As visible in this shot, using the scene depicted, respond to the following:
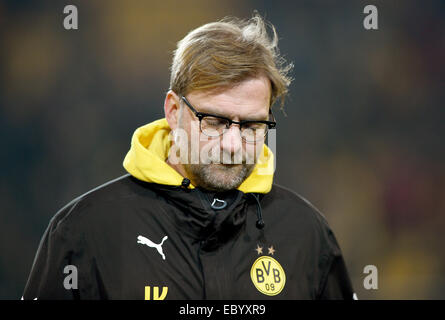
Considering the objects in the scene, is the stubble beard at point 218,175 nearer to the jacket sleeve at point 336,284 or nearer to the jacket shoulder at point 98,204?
the jacket shoulder at point 98,204

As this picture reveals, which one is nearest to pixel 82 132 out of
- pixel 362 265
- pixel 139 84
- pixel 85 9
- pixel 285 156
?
pixel 139 84

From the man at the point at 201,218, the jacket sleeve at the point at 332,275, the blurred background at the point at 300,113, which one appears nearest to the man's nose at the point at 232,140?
the man at the point at 201,218

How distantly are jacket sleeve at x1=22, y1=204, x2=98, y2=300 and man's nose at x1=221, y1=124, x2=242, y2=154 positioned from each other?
45cm

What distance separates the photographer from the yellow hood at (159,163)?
1469mm

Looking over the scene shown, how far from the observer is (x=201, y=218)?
140 cm

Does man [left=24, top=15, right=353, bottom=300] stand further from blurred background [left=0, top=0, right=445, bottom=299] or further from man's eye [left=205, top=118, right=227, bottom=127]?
blurred background [left=0, top=0, right=445, bottom=299]

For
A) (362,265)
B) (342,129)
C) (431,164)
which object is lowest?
(362,265)

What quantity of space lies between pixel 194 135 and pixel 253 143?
17 cm

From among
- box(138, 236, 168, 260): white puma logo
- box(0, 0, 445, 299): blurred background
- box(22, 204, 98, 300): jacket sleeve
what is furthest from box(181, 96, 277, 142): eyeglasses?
box(0, 0, 445, 299): blurred background

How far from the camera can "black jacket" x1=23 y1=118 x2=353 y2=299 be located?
1.35 meters

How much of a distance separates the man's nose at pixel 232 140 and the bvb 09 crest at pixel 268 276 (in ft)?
1.01
